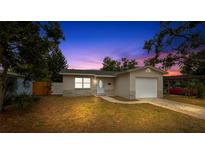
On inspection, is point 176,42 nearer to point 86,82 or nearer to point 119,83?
point 119,83

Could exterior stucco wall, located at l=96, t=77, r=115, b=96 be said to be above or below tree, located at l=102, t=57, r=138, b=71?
below

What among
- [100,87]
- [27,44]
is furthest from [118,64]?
[27,44]

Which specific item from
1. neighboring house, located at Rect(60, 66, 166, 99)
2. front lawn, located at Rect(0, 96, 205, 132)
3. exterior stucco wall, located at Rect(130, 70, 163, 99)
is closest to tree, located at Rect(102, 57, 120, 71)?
neighboring house, located at Rect(60, 66, 166, 99)

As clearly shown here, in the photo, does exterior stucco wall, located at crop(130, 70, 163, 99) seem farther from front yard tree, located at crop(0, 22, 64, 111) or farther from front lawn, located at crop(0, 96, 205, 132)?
front yard tree, located at crop(0, 22, 64, 111)

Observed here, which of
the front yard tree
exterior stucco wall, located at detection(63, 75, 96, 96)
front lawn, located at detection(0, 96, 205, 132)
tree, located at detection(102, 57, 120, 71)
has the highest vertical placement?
tree, located at detection(102, 57, 120, 71)

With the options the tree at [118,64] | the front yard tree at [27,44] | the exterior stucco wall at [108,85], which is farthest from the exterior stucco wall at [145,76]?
the tree at [118,64]

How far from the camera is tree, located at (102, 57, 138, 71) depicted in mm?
29891

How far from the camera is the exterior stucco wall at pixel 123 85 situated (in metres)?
11.3
